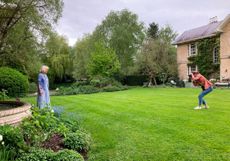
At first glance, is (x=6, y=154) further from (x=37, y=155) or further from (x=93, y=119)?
(x=93, y=119)

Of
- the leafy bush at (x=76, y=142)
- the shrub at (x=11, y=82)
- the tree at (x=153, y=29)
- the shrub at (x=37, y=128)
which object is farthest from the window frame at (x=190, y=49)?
the leafy bush at (x=76, y=142)

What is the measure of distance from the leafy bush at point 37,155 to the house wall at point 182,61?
1031 inches

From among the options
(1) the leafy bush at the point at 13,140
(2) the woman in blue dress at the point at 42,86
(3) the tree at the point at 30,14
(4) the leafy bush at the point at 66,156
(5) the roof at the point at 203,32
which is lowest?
(4) the leafy bush at the point at 66,156

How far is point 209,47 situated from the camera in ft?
83.6

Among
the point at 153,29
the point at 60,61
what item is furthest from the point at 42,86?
the point at 153,29

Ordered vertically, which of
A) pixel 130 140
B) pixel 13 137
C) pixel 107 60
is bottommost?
pixel 130 140

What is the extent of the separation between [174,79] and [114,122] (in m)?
22.0

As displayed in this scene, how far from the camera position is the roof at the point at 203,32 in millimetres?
23511

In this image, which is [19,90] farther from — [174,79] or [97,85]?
[174,79]

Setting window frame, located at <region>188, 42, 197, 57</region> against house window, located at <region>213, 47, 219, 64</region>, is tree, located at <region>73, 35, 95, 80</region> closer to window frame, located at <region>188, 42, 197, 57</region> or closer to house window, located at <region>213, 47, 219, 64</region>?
window frame, located at <region>188, 42, 197, 57</region>

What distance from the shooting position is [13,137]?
393 centimetres

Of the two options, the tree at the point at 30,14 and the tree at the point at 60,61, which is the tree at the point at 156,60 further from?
the tree at the point at 30,14

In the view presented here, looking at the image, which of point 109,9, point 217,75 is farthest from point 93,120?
point 109,9

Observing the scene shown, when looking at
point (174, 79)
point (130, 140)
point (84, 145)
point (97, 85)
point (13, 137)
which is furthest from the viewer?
point (174, 79)
